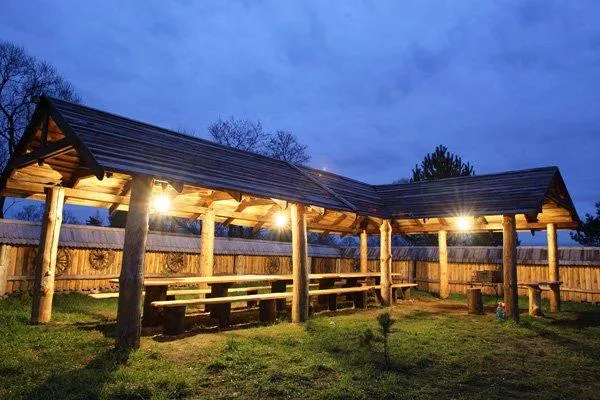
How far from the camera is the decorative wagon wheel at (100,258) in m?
16.0

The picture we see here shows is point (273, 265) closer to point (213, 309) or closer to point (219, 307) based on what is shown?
point (213, 309)

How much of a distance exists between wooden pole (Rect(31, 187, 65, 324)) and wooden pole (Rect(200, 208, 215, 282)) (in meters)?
4.18

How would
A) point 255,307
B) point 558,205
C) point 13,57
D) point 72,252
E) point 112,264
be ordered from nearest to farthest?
1. point 255,307
2. point 558,205
3. point 72,252
4. point 112,264
5. point 13,57

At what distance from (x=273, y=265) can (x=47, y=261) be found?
49.3ft

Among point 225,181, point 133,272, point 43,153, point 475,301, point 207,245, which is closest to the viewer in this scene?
point 133,272

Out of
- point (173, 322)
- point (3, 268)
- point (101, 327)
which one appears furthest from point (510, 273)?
point (3, 268)

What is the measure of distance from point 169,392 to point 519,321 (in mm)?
9897

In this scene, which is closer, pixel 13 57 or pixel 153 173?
pixel 153 173

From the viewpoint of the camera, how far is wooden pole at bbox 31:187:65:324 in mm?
9133

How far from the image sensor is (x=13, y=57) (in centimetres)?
2417

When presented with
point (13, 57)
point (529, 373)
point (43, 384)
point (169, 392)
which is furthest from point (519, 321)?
point (13, 57)

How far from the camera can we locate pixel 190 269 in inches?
779

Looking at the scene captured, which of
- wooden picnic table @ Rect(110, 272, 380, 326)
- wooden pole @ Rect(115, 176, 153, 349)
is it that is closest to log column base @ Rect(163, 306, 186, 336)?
wooden picnic table @ Rect(110, 272, 380, 326)

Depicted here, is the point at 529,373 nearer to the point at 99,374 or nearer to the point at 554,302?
the point at 99,374
